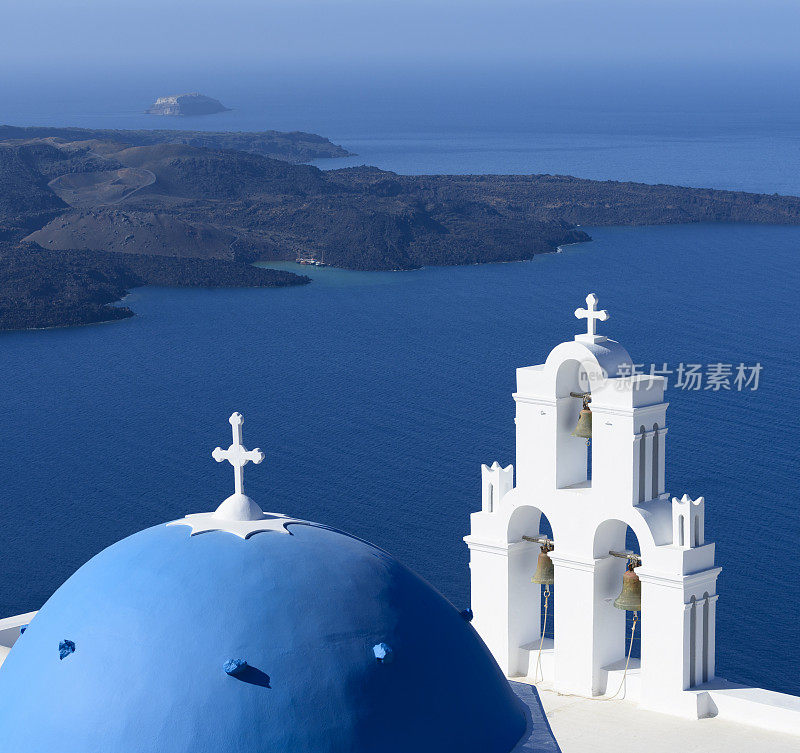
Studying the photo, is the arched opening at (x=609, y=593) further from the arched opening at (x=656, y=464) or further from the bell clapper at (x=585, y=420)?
the bell clapper at (x=585, y=420)

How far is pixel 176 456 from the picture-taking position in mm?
47500

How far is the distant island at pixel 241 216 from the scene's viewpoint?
278ft

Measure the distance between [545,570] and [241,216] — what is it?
9296 cm

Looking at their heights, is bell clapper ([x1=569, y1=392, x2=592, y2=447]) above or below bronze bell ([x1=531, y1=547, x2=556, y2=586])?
above

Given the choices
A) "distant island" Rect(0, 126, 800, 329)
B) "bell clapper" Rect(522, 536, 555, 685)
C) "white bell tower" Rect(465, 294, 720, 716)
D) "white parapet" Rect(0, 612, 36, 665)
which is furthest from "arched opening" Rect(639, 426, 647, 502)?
"distant island" Rect(0, 126, 800, 329)

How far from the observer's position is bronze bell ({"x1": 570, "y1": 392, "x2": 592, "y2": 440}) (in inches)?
556

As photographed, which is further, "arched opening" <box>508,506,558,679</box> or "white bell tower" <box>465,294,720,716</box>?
"arched opening" <box>508,506,558,679</box>

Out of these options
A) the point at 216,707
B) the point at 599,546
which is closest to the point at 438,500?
the point at 599,546

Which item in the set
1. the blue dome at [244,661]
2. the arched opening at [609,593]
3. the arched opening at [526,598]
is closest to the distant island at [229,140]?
the arched opening at [526,598]

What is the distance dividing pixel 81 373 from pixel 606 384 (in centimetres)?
5139

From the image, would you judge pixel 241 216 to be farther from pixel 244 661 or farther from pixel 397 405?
pixel 244 661

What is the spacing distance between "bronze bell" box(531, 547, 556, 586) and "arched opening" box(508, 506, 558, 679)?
0.63 ft

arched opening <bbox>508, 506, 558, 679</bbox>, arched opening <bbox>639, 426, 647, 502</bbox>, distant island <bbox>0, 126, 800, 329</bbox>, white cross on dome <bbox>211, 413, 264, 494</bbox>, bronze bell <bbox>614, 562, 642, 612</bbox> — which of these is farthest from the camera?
distant island <bbox>0, 126, 800, 329</bbox>

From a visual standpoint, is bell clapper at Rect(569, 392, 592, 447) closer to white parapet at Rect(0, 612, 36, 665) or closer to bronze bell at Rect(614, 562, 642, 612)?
bronze bell at Rect(614, 562, 642, 612)
